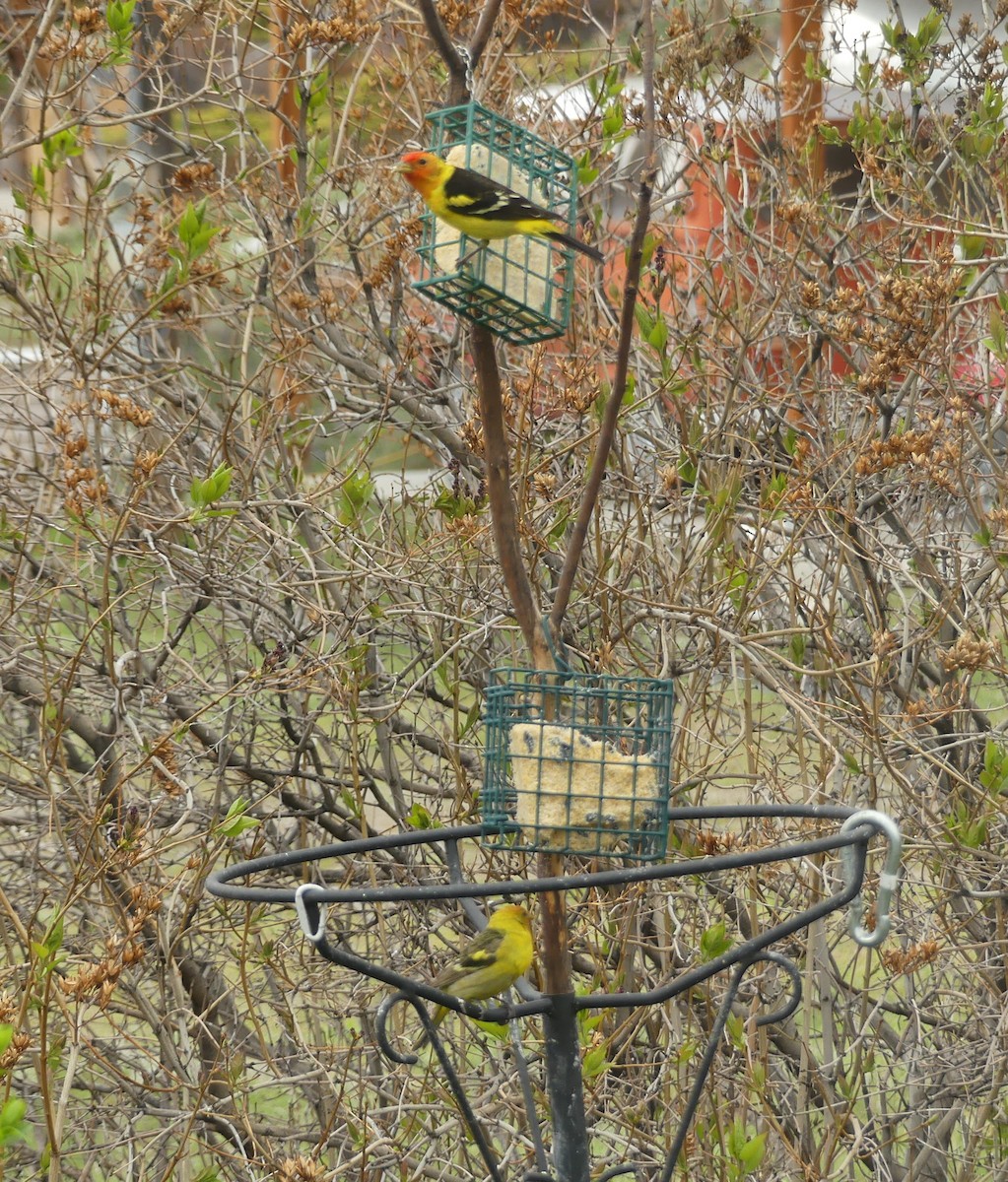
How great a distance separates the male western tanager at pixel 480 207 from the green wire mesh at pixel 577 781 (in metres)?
0.94

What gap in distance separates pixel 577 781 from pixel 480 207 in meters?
1.19

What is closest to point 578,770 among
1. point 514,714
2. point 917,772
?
point 514,714

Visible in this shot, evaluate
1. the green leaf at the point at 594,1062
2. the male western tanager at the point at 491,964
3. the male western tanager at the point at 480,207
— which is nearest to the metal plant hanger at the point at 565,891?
the male western tanager at the point at 491,964

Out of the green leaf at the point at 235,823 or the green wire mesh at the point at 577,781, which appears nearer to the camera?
the green wire mesh at the point at 577,781

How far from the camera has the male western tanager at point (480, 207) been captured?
9.82 feet

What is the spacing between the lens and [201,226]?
4.85m

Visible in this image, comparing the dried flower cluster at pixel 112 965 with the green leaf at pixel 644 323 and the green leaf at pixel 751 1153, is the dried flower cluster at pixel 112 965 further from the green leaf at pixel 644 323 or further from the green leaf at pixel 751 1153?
the green leaf at pixel 644 323

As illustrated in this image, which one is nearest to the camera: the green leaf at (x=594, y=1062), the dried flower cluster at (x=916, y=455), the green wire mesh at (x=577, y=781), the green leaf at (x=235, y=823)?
the green wire mesh at (x=577, y=781)

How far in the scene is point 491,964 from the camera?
11.5ft

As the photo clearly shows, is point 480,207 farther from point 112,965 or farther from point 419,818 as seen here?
point 419,818

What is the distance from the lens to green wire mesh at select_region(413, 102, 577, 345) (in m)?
3.02

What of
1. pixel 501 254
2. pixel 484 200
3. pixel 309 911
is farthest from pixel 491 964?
pixel 484 200

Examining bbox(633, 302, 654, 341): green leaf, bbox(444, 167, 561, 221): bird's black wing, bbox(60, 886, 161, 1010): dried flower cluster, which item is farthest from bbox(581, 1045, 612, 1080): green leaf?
bbox(444, 167, 561, 221): bird's black wing

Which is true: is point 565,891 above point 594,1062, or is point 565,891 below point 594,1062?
above
